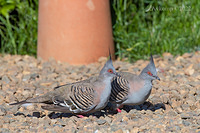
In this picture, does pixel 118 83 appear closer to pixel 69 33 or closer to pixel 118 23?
pixel 69 33

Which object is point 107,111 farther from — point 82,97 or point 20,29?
point 20,29

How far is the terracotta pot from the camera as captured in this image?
636 cm

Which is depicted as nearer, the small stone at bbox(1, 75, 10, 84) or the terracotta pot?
the small stone at bbox(1, 75, 10, 84)

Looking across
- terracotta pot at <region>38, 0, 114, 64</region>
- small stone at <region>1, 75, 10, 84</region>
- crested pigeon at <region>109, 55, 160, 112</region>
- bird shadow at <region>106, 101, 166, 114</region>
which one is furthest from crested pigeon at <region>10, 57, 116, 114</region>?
terracotta pot at <region>38, 0, 114, 64</region>

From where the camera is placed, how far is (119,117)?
14.6 ft

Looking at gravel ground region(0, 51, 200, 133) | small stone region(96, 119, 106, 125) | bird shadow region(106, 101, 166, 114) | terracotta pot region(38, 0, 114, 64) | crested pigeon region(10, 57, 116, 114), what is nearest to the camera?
gravel ground region(0, 51, 200, 133)

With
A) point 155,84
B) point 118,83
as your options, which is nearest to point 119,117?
point 118,83

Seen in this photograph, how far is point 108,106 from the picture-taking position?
5.04 metres

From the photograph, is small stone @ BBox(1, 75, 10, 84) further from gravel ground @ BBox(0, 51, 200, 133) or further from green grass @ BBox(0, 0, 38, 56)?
green grass @ BBox(0, 0, 38, 56)

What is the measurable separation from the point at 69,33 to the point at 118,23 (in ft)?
4.13

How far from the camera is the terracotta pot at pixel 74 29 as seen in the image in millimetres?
6363

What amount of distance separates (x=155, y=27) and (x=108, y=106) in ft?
9.37

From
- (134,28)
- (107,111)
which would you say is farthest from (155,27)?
(107,111)

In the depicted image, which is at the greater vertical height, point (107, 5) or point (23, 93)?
point (107, 5)
